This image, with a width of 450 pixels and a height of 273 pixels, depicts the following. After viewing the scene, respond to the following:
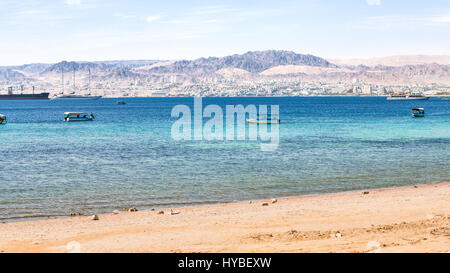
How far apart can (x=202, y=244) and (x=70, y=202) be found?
9724 millimetres

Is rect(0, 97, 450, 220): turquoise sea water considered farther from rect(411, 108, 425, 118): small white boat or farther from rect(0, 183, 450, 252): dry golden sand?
rect(411, 108, 425, 118): small white boat

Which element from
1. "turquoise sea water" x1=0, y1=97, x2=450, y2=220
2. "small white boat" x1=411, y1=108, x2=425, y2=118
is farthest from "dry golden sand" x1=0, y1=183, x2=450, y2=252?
"small white boat" x1=411, y1=108, x2=425, y2=118

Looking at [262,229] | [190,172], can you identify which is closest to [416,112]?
[190,172]

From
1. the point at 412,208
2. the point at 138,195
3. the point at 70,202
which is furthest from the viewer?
the point at 138,195

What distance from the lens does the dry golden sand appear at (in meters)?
11.6

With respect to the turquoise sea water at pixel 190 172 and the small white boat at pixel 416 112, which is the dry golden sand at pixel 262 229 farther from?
the small white boat at pixel 416 112

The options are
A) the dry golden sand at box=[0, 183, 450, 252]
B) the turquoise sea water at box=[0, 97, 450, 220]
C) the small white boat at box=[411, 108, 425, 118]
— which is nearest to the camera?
the dry golden sand at box=[0, 183, 450, 252]

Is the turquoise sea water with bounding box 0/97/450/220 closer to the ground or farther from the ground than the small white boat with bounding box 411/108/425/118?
closer to the ground

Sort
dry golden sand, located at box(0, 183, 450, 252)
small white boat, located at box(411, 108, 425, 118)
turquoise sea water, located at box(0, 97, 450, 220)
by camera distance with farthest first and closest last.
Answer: small white boat, located at box(411, 108, 425, 118), turquoise sea water, located at box(0, 97, 450, 220), dry golden sand, located at box(0, 183, 450, 252)

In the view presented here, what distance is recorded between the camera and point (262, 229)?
13891 mm

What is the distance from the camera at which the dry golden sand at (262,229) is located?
1155 centimetres
